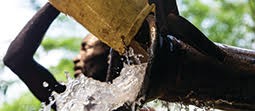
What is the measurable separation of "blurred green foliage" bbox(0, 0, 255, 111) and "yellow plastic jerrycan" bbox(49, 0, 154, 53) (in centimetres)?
435

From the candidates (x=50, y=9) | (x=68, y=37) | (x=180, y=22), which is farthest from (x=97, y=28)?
(x=68, y=37)

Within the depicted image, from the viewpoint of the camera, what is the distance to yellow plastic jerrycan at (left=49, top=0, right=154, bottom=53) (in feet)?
4.99

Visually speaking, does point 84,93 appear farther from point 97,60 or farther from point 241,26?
point 241,26

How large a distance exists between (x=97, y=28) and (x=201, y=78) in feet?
1.02

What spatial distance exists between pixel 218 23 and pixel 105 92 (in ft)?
17.3

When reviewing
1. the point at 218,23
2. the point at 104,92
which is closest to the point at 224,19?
the point at 218,23

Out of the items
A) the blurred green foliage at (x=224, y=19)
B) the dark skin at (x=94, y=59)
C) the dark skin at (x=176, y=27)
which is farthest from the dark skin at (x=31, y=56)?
the blurred green foliage at (x=224, y=19)

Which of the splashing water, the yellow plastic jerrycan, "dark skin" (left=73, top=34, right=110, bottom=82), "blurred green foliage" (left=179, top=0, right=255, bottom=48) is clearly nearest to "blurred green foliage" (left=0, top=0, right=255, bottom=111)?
"blurred green foliage" (left=179, top=0, right=255, bottom=48)

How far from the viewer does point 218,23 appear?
679 cm

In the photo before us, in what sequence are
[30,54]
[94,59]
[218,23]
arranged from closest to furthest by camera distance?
[30,54], [94,59], [218,23]

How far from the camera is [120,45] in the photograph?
1.63m

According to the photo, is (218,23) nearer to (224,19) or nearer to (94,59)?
(224,19)

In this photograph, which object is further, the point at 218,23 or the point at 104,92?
the point at 218,23

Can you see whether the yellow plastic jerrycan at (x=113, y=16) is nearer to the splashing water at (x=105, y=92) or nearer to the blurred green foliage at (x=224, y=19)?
the splashing water at (x=105, y=92)
